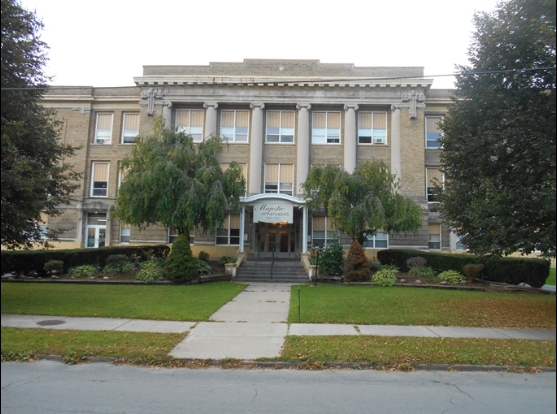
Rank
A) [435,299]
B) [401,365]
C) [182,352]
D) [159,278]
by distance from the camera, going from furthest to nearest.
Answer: [159,278], [435,299], [182,352], [401,365]

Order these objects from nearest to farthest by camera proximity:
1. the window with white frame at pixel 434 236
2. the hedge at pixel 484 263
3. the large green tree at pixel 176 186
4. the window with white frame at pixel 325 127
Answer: the hedge at pixel 484 263 < the large green tree at pixel 176 186 < the window with white frame at pixel 434 236 < the window with white frame at pixel 325 127

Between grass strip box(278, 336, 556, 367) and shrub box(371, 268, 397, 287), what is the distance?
10694 millimetres

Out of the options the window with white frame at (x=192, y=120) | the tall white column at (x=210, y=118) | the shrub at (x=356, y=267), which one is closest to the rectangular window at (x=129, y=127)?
the window with white frame at (x=192, y=120)

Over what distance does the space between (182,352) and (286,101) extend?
77.3 ft

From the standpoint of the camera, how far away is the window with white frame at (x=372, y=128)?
1134 inches

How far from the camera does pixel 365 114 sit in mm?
29000

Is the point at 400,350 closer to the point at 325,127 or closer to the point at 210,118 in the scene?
the point at 325,127

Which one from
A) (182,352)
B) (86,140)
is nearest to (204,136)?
(86,140)

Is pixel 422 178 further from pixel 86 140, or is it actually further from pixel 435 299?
pixel 86 140

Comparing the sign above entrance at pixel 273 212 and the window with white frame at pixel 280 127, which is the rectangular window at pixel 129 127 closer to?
the window with white frame at pixel 280 127

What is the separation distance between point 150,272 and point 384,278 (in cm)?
1044

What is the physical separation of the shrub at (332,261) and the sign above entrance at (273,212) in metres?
3.40

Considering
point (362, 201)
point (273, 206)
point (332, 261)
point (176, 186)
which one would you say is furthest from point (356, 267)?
point (176, 186)

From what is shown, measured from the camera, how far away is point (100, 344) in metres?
6.58
